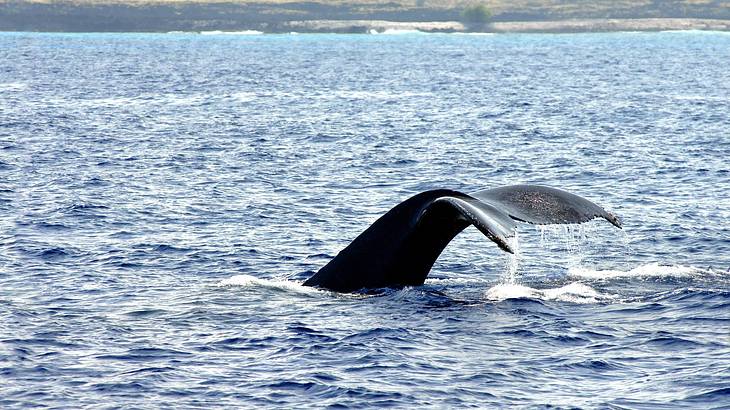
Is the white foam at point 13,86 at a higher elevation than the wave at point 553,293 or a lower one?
higher

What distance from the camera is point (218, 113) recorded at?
53250 mm

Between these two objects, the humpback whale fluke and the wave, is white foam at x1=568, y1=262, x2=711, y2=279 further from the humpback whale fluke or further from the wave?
the humpback whale fluke

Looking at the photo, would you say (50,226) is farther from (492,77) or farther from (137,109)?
(492,77)

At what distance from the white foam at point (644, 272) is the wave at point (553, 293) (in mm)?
902

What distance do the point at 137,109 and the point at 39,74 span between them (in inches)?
1190

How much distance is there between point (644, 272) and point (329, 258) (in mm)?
5216

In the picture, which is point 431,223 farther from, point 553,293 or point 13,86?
point 13,86

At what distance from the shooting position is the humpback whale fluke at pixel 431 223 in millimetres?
13547

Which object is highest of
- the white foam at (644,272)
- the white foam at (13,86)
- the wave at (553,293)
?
the white foam at (13,86)

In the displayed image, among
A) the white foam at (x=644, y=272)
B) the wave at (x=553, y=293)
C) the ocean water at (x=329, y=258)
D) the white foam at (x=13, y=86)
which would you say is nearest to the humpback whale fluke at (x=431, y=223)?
the ocean water at (x=329, y=258)

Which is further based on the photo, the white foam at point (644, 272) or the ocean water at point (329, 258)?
the white foam at point (644, 272)

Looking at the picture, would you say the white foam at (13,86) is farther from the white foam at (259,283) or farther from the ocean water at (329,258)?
the white foam at (259,283)

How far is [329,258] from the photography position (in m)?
20.5

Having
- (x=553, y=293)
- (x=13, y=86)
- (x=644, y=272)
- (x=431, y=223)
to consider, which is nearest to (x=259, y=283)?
(x=553, y=293)
